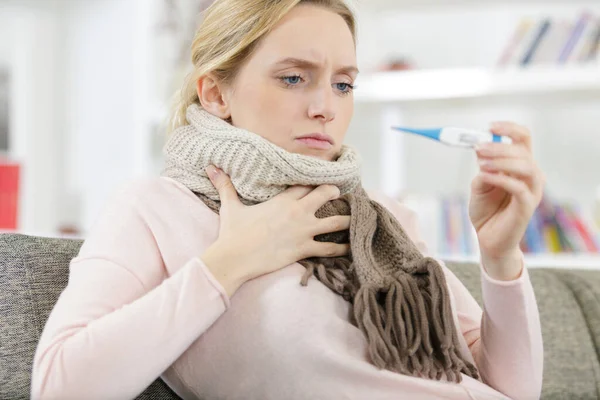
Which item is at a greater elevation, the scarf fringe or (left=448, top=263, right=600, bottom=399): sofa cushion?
the scarf fringe

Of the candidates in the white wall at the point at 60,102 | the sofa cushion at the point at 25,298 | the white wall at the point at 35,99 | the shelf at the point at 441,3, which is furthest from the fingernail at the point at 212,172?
the white wall at the point at 35,99

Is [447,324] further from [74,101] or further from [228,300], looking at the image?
[74,101]

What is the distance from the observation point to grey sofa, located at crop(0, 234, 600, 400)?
1039 mm

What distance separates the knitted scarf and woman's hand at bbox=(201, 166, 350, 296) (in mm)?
17

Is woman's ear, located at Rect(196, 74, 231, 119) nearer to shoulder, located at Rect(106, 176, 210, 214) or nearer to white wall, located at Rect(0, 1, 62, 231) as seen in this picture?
shoulder, located at Rect(106, 176, 210, 214)

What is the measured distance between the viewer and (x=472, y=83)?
3.08 metres

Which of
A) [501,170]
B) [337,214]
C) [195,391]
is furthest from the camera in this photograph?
[337,214]

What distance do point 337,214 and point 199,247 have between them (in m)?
0.22

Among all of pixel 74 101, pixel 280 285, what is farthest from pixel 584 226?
pixel 74 101

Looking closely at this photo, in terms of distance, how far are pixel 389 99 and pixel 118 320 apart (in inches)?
96.2

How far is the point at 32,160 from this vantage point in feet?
13.5

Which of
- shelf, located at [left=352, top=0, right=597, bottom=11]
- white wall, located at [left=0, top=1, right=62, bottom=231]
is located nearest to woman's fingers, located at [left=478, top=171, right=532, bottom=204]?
shelf, located at [left=352, top=0, right=597, bottom=11]

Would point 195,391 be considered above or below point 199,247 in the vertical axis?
below

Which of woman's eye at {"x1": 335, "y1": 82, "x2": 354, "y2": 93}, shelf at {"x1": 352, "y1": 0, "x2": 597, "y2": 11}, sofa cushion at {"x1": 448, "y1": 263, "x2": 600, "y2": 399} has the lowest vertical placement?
sofa cushion at {"x1": 448, "y1": 263, "x2": 600, "y2": 399}
